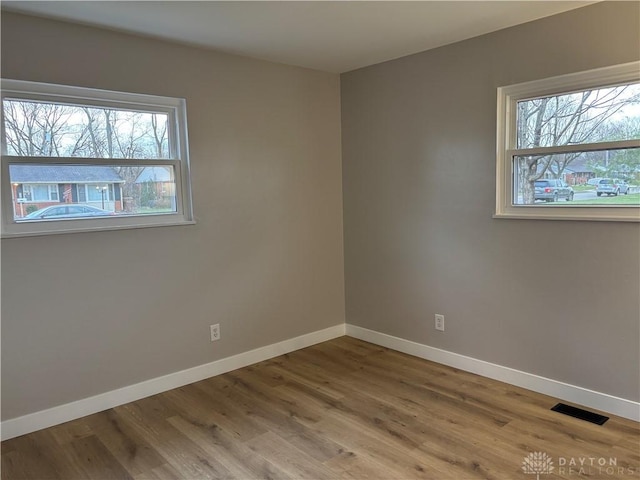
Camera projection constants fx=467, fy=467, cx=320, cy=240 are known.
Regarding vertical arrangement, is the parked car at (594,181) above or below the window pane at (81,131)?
below

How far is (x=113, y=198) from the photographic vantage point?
120 inches

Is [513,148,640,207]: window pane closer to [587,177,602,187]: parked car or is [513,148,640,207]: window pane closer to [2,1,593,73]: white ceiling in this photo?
[587,177,602,187]: parked car

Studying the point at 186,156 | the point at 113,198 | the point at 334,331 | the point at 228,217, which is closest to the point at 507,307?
the point at 334,331

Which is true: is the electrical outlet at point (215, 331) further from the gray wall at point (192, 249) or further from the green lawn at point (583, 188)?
the green lawn at point (583, 188)

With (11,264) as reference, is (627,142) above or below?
above

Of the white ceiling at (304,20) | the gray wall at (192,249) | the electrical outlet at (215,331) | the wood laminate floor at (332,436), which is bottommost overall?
the wood laminate floor at (332,436)

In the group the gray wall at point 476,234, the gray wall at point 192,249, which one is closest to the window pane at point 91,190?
the gray wall at point 192,249

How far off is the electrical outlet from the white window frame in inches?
85.2

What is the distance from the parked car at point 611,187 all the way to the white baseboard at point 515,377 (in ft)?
3.95

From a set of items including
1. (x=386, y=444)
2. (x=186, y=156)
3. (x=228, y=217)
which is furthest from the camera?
(x=228, y=217)

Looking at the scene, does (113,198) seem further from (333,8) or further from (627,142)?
(627,142)

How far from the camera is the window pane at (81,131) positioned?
2.68 m

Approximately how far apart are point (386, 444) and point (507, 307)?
4.34 feet

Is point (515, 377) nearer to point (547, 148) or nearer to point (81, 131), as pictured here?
point (547, 148)
